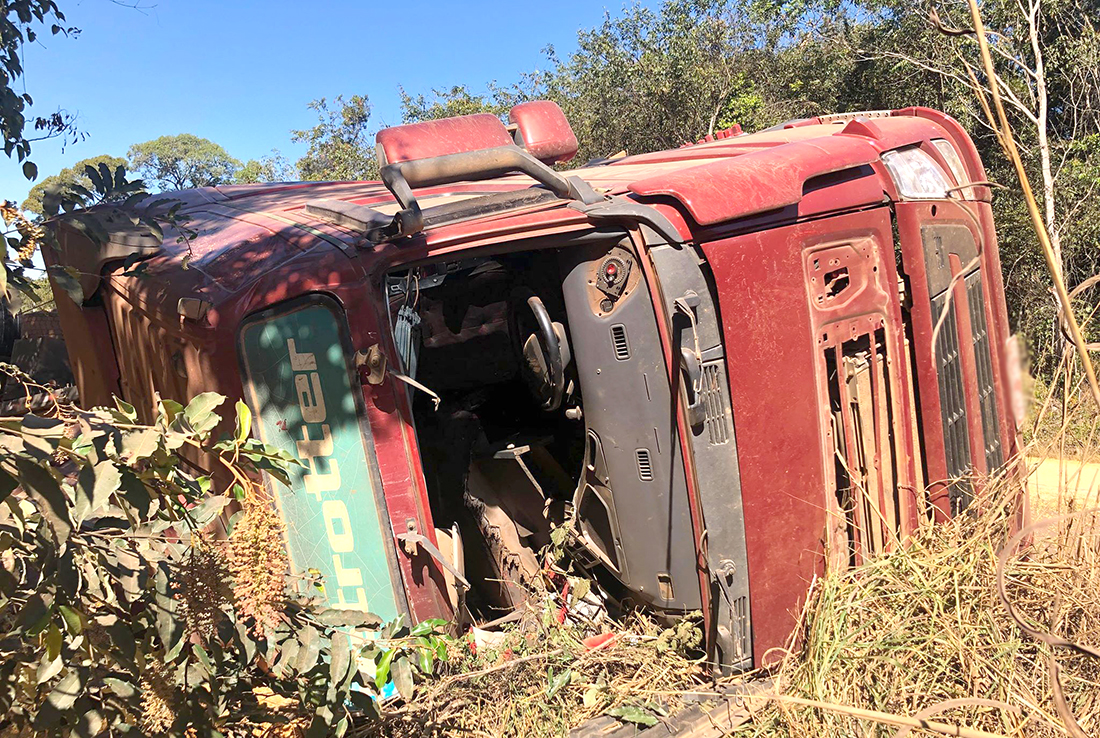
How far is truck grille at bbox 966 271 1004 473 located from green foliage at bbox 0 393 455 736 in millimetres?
2910

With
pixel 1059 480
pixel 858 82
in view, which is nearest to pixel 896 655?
pixel 1059 480

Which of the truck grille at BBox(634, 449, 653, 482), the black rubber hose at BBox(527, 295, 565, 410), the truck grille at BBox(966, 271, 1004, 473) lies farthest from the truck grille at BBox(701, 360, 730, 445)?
the truck grille at BBox(966, 271, 1004, 473)

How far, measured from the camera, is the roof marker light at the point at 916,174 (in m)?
3.59

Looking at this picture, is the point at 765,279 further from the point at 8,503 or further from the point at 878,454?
the point at 8,503

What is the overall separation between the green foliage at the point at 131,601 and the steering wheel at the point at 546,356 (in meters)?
1.33

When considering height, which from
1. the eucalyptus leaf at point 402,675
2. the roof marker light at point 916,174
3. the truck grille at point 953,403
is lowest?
the eucalyptus leaf at point 402,675

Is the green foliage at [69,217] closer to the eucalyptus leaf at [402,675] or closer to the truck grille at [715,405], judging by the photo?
the eucalyptus leaf at [402,675]

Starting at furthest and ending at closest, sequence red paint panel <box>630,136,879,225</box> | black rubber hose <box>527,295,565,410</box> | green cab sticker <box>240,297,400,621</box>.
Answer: black rubber hose <box>527,295,565,410</box>
red paint panel <box>630,136,879,225</box>
green cab sticker <box>240,297,400,621</box>

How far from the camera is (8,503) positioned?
151 cm

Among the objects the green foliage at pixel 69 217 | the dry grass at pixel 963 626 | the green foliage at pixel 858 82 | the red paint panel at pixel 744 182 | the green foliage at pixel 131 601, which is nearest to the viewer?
the green foliage at pixel 131 601

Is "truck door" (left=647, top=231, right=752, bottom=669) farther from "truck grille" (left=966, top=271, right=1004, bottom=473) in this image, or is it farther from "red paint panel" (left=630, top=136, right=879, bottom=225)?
"truck grille" (left=966, top=271, right=1004, bottom=473)

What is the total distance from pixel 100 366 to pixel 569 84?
13.6 metres

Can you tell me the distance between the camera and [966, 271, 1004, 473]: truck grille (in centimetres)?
382

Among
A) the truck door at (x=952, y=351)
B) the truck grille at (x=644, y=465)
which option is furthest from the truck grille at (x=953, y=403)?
the truck grille at (x=644, y=465)
